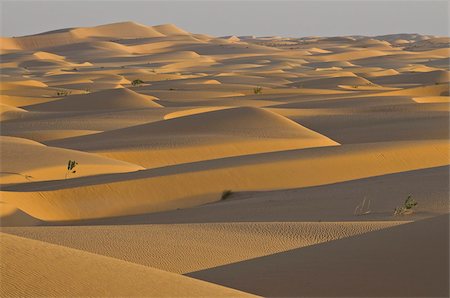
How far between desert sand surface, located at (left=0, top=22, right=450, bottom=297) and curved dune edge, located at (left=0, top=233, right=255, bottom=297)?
15 millimetres

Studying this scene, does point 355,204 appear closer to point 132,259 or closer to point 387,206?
point 387,206

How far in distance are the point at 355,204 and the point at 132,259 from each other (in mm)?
4353

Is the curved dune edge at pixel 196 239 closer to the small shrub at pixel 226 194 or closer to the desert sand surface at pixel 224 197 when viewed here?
the desert sand surface at pixel 224 197

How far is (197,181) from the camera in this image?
15.3 m

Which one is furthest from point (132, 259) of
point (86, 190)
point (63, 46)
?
point (63, 46)

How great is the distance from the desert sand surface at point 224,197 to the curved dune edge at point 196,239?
0.02 metres

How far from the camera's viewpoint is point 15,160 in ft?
56.8

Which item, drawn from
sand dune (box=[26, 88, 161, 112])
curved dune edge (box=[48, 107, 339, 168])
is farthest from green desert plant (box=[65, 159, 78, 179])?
sand dune (box=[26, 88, 161, 112])

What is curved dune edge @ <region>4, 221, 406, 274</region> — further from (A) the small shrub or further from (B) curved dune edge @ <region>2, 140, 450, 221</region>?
(A) the small shrub

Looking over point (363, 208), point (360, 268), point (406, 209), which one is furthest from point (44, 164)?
point (360, 268)

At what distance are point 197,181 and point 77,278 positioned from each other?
9550mm

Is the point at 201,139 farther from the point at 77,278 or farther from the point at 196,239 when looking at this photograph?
the point at 77,278

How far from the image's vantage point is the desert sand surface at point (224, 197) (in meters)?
6.91

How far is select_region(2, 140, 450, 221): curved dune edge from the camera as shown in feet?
46.4
